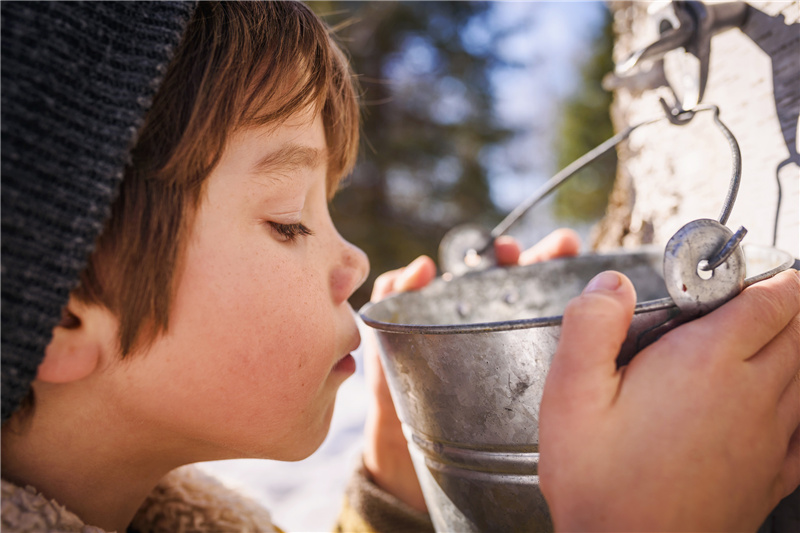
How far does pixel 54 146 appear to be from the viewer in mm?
602

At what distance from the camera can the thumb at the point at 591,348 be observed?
542mm

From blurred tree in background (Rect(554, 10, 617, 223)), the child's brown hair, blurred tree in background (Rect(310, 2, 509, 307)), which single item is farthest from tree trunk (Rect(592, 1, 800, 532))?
blurred tree in background (Rect(554, 10, 617, 223))

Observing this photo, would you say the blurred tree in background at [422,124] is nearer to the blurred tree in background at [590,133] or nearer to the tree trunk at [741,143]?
the blurred tree in background at [590,133]

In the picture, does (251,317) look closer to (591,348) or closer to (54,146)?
(54,146)

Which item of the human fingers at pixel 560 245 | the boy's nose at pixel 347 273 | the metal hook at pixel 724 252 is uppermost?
the metal hook at pixel 724 252

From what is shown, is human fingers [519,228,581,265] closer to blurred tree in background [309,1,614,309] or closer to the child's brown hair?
the child's brown hair

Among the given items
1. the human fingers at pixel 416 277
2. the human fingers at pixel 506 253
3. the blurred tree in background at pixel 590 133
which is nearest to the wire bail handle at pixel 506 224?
the human fingers at pixel 506 253

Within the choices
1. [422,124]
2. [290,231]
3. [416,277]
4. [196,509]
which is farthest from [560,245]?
[422,124]

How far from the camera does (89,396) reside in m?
0.75

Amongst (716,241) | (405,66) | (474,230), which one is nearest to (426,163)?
(405,66)

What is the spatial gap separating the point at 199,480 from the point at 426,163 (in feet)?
15.8

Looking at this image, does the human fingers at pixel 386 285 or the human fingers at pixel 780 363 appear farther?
the human fingers at pixel 386 285

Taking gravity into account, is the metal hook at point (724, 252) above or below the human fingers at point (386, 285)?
above

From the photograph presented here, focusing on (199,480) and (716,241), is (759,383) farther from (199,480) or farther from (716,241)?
(199,480)
